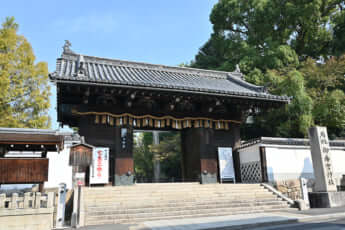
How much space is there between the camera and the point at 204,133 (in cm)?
1488

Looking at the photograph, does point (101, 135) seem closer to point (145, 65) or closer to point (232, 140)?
point (145, 65)

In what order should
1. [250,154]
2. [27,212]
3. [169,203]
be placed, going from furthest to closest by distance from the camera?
[250,154]
[169,203]
[27,212]

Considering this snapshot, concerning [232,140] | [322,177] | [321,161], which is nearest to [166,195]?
[232,140]

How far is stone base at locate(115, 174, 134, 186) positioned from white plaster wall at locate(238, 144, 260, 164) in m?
6.65

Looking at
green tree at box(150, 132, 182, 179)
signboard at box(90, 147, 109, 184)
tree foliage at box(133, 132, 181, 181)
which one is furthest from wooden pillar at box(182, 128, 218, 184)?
tree foliage at box(133, 132, 181, 181)

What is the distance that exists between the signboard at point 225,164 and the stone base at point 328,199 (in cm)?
448

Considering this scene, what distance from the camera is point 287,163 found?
14.2 m

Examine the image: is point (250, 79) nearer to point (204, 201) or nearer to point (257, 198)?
point (257, 198)

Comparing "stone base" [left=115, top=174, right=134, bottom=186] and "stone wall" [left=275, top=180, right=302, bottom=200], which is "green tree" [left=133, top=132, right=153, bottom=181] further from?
"stone wall" [left=275, top=180, right=302, bottom=200]

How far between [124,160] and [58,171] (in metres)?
3.14

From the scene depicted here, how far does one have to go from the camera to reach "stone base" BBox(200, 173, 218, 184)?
14.0m

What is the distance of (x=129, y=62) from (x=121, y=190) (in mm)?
9676

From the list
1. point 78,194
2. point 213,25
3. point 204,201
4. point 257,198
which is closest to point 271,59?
point 213,25

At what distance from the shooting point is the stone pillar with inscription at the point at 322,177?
36.6 ft
